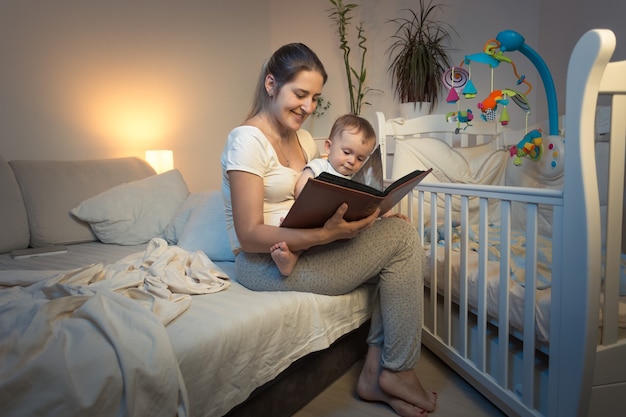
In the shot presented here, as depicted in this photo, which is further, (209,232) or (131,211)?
(131,211)

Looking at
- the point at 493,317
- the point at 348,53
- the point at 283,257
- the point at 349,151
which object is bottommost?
the point at 493,317

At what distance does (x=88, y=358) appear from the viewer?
73 cm

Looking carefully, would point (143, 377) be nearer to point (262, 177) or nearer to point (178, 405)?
point (178, 405)

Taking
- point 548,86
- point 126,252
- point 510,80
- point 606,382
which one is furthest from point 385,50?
point 606,382

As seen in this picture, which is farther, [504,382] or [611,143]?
[504,382]

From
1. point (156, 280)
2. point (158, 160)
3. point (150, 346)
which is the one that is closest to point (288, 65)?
point (156, 280)

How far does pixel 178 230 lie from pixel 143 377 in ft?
3.94

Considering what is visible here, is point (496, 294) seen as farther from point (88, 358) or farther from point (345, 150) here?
point (88, 358)

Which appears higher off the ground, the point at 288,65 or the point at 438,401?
the point at 288,65

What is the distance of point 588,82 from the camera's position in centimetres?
78

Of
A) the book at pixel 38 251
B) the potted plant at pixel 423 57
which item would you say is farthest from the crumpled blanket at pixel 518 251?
the book at pixel 38 251

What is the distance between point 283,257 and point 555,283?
0.61 metres

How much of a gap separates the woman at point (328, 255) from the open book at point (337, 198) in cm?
8

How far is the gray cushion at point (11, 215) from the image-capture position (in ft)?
5.65
